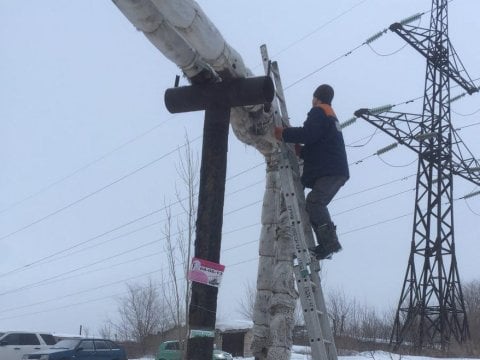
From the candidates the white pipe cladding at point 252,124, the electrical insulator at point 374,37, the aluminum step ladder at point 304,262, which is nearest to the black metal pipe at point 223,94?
the white pipe cladding at point 252,124

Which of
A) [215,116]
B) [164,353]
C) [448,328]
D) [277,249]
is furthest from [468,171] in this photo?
[215,116]

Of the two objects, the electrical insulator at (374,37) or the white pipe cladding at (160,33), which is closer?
the white pipe cladding at (160,33)

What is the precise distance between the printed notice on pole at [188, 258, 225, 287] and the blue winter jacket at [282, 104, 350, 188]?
4.97ft

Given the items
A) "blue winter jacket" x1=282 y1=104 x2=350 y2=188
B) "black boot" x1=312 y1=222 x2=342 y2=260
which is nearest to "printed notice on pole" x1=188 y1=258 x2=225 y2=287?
"black boot" x1=312 y1=222 x2=342 y2=260

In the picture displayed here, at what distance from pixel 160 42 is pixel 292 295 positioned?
11.5ft

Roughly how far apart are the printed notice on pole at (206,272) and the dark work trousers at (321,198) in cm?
127

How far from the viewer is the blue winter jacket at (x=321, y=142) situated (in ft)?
19.5

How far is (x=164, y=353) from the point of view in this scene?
2252 centimetres

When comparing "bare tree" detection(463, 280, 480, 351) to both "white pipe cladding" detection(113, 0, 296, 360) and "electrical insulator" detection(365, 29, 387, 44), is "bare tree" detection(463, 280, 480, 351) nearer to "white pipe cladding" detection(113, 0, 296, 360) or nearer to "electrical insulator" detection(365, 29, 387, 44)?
"electrical insulator" detection(365, 29, 387, 44)

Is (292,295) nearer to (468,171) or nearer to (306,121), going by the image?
(306,121)

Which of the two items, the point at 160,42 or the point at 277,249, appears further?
the point at 277,249

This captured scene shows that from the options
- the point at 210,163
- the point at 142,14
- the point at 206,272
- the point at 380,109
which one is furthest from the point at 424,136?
the point at 142,14

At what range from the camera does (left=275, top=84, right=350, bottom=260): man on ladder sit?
5852 mm

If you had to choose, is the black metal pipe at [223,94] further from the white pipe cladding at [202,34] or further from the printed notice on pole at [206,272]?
the printed notice on pole at [206,272]
